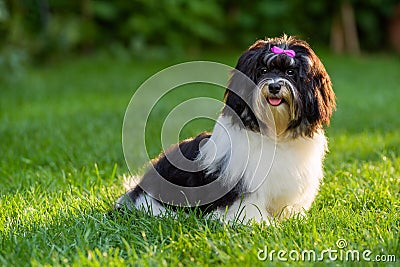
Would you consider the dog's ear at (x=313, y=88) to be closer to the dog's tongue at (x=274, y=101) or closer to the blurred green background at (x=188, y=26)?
the dog's tongue at (x=274, y=101)

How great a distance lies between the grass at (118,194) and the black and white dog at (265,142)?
0.53ft

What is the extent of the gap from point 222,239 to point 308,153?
75 centimetres

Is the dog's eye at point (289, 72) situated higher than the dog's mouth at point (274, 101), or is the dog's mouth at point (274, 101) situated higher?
the dog's eye at point (289, 72)

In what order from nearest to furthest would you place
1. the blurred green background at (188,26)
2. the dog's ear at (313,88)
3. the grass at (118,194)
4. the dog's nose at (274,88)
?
the grass at (118,194), the dog's nose at (274,88), the dog's ear at (313,88), the blurred green background at (188,26)

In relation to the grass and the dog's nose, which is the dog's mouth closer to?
the dog's nose

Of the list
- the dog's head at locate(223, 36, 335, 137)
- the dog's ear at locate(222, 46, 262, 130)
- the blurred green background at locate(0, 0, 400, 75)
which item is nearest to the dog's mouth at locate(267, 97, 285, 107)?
the dog's head at locate(223, 36, 335, 137)

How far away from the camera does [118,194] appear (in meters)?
4.11

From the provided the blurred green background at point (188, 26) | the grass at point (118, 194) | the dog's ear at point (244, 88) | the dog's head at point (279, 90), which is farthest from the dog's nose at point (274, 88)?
the blurred green background at point (188, 26)

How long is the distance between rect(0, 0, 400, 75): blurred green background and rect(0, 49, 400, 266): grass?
469 centimetres

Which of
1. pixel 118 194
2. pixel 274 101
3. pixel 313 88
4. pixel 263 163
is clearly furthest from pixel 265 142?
pixel 118 194

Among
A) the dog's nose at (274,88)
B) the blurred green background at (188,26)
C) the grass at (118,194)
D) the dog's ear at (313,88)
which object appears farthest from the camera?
the blurred green background at (188,26)

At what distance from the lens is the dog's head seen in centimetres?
320

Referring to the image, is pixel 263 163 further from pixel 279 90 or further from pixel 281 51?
pixel 281 51

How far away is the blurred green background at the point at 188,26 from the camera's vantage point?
12.7 m
